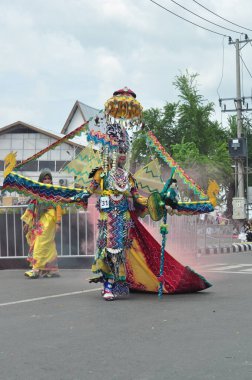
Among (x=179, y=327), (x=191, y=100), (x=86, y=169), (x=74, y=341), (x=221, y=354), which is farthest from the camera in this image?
(x=191, y=100)

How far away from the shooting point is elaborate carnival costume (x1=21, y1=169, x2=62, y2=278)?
34.2 feet

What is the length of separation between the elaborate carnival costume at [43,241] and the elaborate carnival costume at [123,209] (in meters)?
2.74

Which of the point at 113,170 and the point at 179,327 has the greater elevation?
the point at 113,170

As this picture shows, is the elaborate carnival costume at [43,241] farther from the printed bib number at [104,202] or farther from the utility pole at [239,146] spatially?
the utility pole at [239,146]

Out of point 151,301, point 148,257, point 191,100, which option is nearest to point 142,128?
point 148,257

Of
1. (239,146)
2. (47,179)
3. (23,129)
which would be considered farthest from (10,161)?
(23,129)

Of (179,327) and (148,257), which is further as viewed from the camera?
(148,257)

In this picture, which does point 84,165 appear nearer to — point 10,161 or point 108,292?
point 10,161

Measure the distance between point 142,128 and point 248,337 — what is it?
3.66 metres

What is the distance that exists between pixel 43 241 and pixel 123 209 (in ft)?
11.1

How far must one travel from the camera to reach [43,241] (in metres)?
10.5

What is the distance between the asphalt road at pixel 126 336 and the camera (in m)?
3.92

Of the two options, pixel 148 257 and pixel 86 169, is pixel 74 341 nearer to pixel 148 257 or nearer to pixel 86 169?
pixel 148 257

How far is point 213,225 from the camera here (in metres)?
21.3
